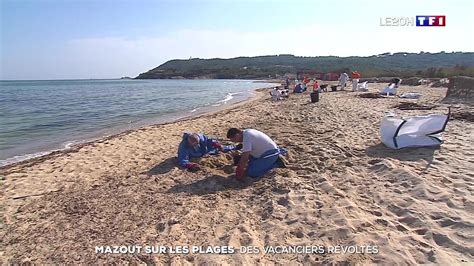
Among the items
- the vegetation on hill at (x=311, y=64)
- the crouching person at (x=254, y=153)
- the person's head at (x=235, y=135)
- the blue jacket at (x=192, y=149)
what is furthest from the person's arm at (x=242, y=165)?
the vegetation on hill at (x=311, y=64)

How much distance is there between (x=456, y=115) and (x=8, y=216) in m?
10.2

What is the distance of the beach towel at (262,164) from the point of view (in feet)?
17.4

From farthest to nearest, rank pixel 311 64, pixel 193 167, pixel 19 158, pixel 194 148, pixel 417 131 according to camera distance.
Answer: pixel 311 64
pixel 19 158
pixel 194 148
pixel 417 131
pixel 193 167

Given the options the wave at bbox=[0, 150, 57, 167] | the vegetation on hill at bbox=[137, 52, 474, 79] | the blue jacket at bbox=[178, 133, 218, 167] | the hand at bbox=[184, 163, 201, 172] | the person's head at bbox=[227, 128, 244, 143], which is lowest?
the wave at bbox=[0, 150, 57, 167]

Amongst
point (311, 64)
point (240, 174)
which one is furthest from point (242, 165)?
point (311, 64)

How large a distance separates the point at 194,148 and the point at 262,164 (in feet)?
5.46

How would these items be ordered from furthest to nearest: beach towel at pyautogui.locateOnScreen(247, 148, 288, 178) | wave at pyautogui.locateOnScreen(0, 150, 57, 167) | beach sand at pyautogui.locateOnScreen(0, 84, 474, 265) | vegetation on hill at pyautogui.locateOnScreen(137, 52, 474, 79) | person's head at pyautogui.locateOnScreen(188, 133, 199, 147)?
vegetation on hill at pyautogui.locateOnScreen(137, 52, 474, 79)
wave at pyautogui.locateOnScreen(0, 150, 57, 167)
person's head at pyautogui.locateOnScreen(188, 133, 199, 147)
beach towel at pyautogui.locateOnScreen(247, 148, 288, 178)
beach sand at pyautogui.locateOnScreen(0, 84, 474, 265)

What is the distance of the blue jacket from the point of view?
247 inches

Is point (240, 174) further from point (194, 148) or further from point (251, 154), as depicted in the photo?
point (194, 148)

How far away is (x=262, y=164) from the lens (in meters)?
5.34

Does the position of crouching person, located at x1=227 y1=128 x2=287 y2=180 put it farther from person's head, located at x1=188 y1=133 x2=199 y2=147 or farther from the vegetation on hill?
the vegetation on hill
